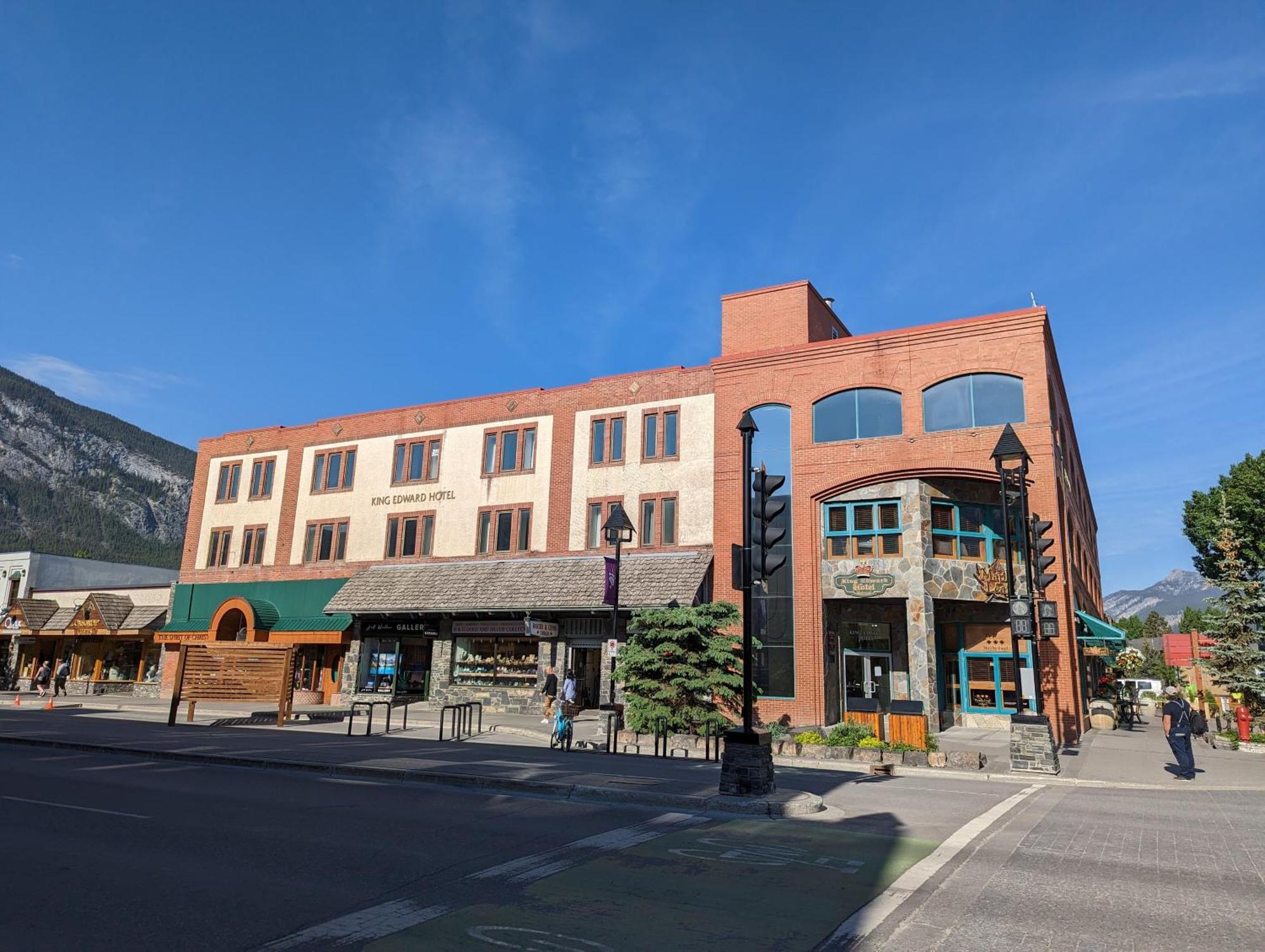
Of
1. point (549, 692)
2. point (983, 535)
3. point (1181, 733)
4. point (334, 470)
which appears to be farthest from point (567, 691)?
point (334, 470)

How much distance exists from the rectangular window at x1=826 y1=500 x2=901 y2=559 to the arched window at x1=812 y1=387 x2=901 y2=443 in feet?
8.04

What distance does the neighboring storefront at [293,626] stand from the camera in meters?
36.5

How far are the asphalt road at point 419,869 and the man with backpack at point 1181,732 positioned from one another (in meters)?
8.17

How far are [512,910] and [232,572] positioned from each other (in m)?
40.3

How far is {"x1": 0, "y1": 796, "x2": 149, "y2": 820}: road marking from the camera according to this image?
10.0 metres

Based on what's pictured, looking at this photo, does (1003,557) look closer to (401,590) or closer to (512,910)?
(401,590)

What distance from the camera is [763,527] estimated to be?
1203 centimetres

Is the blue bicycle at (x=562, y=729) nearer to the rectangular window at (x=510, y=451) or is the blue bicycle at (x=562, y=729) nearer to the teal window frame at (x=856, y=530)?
the teal window frame at (x=856, y=530)

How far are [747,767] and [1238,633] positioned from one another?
28813mm

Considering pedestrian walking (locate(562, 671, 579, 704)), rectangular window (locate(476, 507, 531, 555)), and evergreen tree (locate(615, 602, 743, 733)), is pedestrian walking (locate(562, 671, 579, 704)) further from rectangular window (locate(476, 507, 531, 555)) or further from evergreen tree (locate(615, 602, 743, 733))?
rectangular window (locate(476, 507, 531, 555))

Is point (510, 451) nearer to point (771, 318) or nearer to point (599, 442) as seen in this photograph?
point (599, 442)

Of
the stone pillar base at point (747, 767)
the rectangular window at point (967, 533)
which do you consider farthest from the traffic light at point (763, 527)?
the rectangular window at point (967, 533)

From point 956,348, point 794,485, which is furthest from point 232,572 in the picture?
point 956,348

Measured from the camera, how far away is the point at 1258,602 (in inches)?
1220
